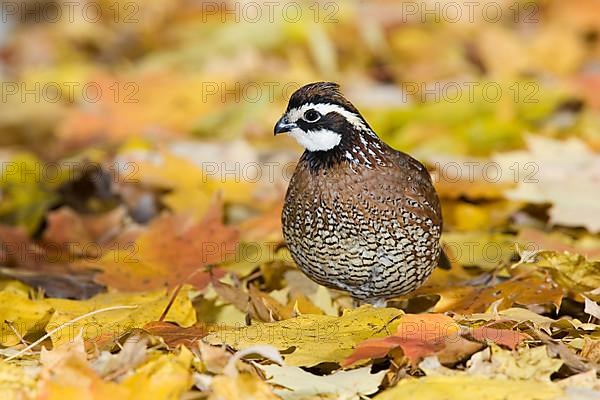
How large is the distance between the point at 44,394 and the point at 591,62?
22.9ft

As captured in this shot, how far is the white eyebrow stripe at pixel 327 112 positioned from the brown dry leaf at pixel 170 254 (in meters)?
0.87

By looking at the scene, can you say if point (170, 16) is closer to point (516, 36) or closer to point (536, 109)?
point (516, 36)

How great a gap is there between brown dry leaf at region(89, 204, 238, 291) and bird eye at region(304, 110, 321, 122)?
89 cm

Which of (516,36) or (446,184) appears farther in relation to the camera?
(516,36)

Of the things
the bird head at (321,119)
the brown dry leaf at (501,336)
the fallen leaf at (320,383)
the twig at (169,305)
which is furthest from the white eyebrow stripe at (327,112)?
the fallen leaf at (320,383)

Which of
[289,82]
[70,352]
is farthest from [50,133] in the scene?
[70,352]

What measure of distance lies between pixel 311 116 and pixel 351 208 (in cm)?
41

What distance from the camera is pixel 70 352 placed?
11.3 ft

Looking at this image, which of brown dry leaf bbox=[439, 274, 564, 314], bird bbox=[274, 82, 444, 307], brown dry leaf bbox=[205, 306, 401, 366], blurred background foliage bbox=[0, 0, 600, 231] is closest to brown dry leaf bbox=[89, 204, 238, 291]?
bird bbox=[274, 82, 444, 307]

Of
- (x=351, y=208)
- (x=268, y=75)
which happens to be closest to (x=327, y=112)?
(x=351, y=208)

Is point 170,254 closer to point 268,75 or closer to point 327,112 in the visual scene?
point 327,112

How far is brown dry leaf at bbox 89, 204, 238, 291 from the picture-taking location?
16.5 ft

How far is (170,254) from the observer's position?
521cm

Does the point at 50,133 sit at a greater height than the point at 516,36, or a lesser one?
lesser
